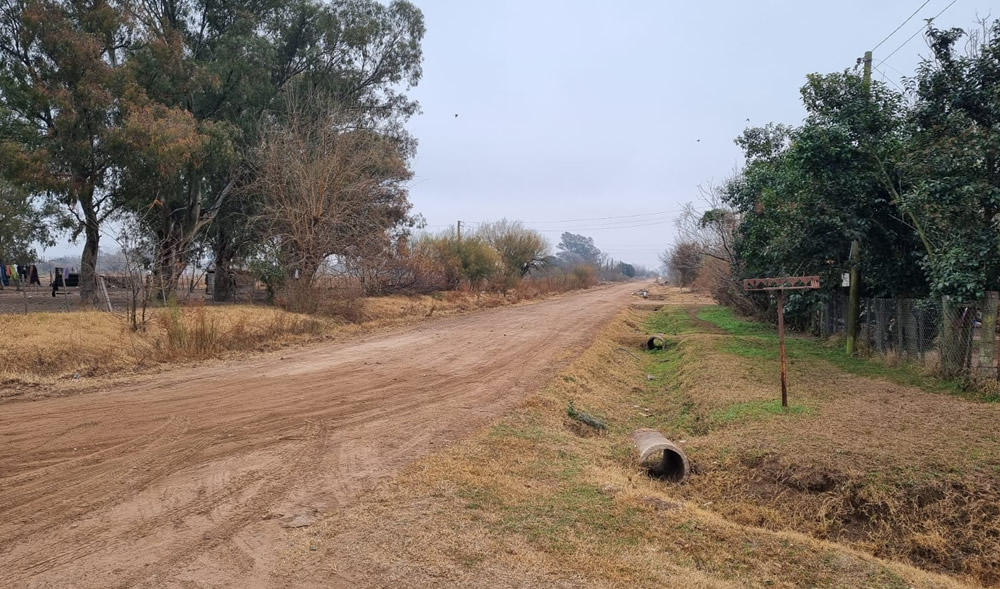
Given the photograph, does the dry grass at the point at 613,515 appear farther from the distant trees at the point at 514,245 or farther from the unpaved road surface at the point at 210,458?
the distant trees at the point at 514,245

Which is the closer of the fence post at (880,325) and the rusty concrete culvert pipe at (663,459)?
the rusty concrete culvert pipe at (663,459)

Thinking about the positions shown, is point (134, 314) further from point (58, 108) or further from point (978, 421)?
point (978, 421)

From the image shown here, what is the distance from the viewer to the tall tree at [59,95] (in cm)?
1861

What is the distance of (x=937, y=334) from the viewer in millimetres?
12359

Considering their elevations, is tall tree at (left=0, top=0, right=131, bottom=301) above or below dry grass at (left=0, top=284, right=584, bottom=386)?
above

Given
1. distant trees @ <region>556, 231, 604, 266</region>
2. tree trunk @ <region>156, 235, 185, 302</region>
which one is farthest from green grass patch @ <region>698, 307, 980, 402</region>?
distant trees @ <region>556, 231, 604, 266</region>

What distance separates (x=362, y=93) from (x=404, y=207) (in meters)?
6.59

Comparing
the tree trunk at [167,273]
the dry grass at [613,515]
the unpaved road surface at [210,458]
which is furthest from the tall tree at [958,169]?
the tree trunk at [167,273]

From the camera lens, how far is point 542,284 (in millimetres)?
57188

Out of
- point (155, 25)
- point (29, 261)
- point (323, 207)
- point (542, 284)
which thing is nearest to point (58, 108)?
point (155, 25)

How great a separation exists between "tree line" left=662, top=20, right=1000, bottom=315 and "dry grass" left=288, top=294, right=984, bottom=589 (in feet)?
11.4

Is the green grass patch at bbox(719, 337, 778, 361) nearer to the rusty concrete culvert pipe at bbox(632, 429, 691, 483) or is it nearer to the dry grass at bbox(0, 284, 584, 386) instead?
the rusty concrete culvert pipe at bbox(632, 429, 691, 483)

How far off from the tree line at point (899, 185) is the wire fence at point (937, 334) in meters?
0.41

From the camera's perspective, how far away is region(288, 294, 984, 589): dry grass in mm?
4594
